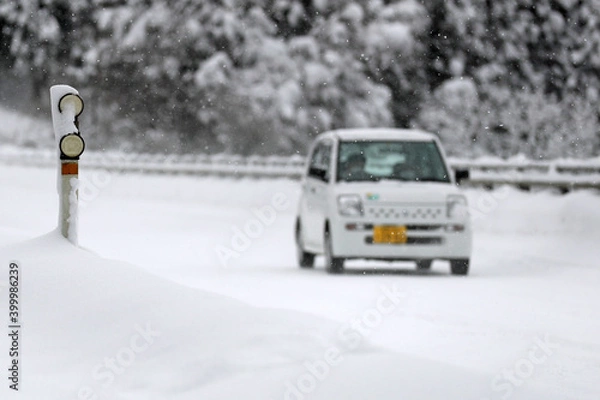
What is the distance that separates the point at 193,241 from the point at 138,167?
72.9 feet

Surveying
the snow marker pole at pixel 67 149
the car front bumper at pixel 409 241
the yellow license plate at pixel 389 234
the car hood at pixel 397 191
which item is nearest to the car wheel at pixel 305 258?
the car hood at pixel 397 191

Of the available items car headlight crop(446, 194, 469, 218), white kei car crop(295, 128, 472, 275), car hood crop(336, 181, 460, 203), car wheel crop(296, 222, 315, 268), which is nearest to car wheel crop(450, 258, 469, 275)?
white kei car crop(295, 128, 472, 275)

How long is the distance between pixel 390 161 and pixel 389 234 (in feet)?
4.80

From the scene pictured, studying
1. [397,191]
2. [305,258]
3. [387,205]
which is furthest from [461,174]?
[305,258]

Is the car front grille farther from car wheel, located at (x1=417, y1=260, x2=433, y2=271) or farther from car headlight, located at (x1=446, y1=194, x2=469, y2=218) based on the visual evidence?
car wheel, located at (x1=417, y1=260, x2=433, y2=271)

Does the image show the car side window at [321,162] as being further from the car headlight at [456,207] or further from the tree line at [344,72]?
the tree line at [344,72]

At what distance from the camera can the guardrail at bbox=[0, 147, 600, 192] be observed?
26.3 m

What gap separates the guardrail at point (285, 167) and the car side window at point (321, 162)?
169cm

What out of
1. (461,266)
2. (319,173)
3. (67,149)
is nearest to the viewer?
(67,149)

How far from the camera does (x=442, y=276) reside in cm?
1585

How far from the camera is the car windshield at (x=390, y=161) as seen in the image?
16453 mm

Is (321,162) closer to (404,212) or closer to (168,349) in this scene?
(404,212)

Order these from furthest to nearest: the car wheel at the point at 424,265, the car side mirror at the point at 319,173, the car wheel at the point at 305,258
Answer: the car wheel at the point at 424,265, the car wheel at the point at 305,258, the car side mirror at the point at 319,173

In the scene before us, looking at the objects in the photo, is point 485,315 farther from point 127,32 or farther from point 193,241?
point 127,32
